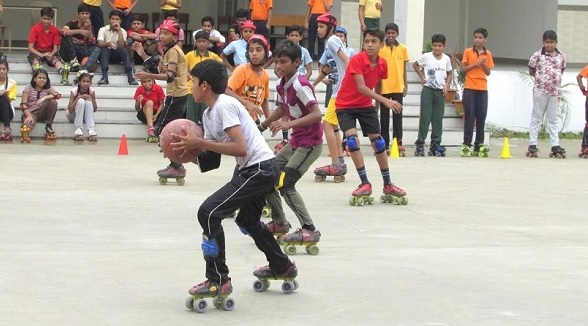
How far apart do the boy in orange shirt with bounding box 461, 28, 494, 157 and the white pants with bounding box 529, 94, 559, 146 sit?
0.76 m

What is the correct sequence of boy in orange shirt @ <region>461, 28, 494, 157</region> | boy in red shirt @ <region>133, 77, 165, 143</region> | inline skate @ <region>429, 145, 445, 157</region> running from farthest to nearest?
→ boy in red shirt @ <region>133, 77, 165, 143</region>
boy in orange shirt @ <region>461, 28, 494, 157</region>
inline skate @ <region>429, 145, 445, 157</region>

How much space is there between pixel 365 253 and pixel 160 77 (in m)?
4.99

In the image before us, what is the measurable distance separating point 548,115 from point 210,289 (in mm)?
11640

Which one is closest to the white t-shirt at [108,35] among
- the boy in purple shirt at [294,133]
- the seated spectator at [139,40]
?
the seated spectator at [139,40]

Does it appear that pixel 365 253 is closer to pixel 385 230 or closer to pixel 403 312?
pixel 385 230

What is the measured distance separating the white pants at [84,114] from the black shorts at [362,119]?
684 cm

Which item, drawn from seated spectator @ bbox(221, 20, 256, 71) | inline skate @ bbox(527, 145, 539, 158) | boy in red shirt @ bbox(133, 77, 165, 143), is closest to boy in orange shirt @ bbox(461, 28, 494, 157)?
inline skate @ bbox(527, 145, 539, 158)

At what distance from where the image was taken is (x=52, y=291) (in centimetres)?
719

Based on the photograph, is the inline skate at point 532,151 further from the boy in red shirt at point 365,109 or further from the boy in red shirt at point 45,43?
the boy in red shirt at point 45,43

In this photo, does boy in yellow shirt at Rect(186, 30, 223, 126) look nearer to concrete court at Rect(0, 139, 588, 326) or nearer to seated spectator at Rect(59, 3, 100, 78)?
concrete court at Rect(0, 139, 588, 326)

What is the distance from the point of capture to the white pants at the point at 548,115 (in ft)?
56.7

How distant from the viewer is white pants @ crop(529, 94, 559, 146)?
17297mm

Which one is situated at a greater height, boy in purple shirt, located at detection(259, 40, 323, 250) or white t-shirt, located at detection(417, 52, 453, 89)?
white t-shirt, located at detection(417, 52, 453, 89)

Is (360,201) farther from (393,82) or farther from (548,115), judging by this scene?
(548,115)
